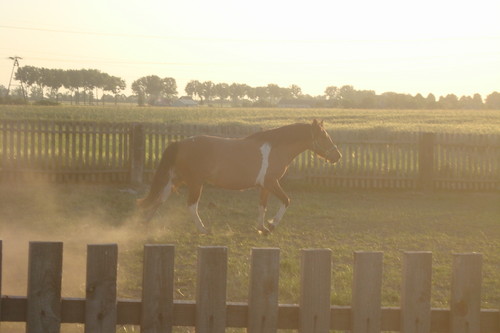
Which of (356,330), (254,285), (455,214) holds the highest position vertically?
(254,285)

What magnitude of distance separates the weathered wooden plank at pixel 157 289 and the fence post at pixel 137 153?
15048 mm

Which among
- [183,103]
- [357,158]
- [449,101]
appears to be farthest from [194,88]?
[357,158]

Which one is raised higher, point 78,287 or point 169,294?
point 169,294

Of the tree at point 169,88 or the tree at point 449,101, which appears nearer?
the tree at point 449,101

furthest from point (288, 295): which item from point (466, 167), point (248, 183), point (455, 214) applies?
point (466, 167)

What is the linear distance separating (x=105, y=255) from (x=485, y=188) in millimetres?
17326

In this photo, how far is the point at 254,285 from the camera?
11.2 ft

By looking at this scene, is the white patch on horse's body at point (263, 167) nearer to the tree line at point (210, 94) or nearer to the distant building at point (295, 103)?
the tree line at point (210, 94)

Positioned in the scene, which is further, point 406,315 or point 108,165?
point 108,165

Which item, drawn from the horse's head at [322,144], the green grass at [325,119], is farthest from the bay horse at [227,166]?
the green grass at [325,119]

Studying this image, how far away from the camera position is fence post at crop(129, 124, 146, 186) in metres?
18.4

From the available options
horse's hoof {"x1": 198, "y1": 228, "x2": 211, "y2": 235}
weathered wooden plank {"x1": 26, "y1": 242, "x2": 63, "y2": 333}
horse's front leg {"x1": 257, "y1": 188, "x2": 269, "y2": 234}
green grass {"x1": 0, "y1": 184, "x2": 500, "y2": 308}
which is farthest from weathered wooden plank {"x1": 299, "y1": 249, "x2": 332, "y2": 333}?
horse's front leg {"x1": 257, "y1": 188, "x2": 269, "y2": 234}

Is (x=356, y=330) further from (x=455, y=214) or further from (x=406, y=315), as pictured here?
(x=455, y=214)

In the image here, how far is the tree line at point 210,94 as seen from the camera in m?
→ 104
